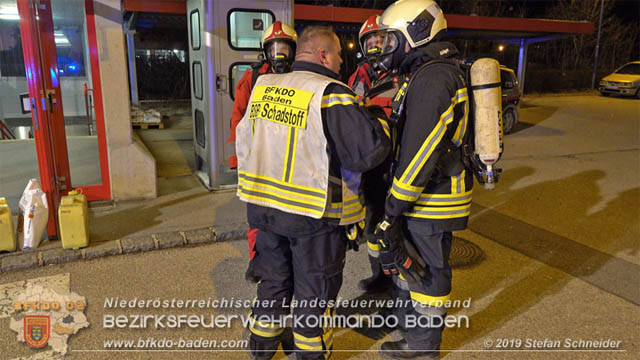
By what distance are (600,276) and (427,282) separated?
2.40 metres

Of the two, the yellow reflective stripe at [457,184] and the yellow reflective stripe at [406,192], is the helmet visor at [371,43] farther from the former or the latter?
the yellow reflective stripe at [406,192]

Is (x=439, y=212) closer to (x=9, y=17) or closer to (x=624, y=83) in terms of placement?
(x=9, y=17)

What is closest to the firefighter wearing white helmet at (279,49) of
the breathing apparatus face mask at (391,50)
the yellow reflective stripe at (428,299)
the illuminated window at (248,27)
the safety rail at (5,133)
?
the breathing apparatus face mask at (391,50)

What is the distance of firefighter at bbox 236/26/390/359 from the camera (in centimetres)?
257

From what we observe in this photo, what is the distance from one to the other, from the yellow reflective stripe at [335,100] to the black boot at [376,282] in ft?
6.35

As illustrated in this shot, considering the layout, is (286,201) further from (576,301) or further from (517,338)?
(576,301)

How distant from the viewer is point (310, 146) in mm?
2600

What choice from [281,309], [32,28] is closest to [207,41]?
[32,28]

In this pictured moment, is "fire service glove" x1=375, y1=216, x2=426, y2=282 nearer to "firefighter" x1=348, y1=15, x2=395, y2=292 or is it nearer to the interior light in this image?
"firefighter" x1=348, y1=15, x2=395, y2=292

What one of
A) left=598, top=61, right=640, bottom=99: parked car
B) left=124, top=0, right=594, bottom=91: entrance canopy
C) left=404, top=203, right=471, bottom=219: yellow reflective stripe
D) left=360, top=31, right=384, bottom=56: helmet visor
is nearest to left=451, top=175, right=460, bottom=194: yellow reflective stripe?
left=404, top=203, right=471, bottom=219: yellow reflective stripe

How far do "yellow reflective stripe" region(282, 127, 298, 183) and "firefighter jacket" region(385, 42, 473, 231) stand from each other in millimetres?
638

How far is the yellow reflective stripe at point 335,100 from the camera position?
2.55 m

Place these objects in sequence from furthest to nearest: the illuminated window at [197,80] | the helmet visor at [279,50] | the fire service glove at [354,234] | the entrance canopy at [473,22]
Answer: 1. the entrance canopy at [473,22]
2. the illuminated window at [197,80]
3. the helmet visor at [279,50]
4. the fire service glove at [354,234]

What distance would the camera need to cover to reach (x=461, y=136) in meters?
2.95
